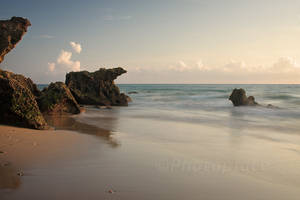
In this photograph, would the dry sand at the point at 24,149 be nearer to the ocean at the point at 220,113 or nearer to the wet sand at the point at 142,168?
the wet sand at the point at 142,168

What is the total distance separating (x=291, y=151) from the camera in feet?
19.8

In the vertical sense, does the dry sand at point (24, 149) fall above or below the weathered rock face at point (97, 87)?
below

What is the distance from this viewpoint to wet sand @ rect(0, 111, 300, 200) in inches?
127

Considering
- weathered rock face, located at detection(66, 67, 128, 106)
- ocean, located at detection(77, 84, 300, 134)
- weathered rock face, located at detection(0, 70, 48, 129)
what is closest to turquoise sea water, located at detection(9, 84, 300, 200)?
weathered rock face, located at detection(0, 70, 48, 129)

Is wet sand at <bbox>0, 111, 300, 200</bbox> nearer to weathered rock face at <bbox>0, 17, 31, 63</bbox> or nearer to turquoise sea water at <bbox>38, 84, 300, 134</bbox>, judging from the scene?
weathered rock face at <bbox>0, 17, 31, 63</bbox>

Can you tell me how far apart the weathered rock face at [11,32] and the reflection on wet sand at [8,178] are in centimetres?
529

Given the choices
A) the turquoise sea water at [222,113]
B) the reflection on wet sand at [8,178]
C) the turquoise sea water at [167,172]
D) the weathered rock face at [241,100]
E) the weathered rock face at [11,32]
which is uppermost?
the weathered rock face at [11,32]

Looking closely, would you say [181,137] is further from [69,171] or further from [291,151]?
[69,171]

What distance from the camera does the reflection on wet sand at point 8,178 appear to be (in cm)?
314

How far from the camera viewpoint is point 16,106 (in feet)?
21.4

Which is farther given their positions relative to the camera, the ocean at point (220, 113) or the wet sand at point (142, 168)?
the ocean at point (220, 113)

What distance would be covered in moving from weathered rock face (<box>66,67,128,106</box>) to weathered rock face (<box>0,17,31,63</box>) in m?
11.4

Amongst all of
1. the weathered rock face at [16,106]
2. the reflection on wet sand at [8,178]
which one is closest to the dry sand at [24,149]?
the reflection on wet sand at [8,178]

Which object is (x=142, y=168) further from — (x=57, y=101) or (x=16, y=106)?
(x=57, y=101)
